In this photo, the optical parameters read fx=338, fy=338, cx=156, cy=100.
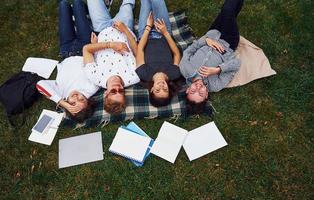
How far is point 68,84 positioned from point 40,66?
2.99 ft

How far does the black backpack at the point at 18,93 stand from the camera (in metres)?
5.46

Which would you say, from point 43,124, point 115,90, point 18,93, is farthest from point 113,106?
point 18,93

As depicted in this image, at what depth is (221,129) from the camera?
5320 millimetres

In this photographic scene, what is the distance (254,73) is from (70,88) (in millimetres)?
3058

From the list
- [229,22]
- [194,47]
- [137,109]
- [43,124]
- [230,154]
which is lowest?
[230,154]

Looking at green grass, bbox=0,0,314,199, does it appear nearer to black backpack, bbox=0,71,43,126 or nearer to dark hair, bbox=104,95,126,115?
black backpack, bbox=0,71,43,126

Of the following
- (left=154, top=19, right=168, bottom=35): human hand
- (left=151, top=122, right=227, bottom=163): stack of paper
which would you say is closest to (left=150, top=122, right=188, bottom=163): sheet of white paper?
(left=151, top=122, right=227, bottom=163): stack of paper

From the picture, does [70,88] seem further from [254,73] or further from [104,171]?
[254,73]

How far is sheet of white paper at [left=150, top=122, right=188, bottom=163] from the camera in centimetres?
510

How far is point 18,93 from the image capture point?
216 inches

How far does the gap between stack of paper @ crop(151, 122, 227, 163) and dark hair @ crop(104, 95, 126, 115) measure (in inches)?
28.2

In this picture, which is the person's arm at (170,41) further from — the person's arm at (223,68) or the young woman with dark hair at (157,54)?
the person's arm at (223,68)

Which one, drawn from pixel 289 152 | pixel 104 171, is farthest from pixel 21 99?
pixel 289 152

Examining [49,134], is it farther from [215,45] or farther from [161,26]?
[215,45]
